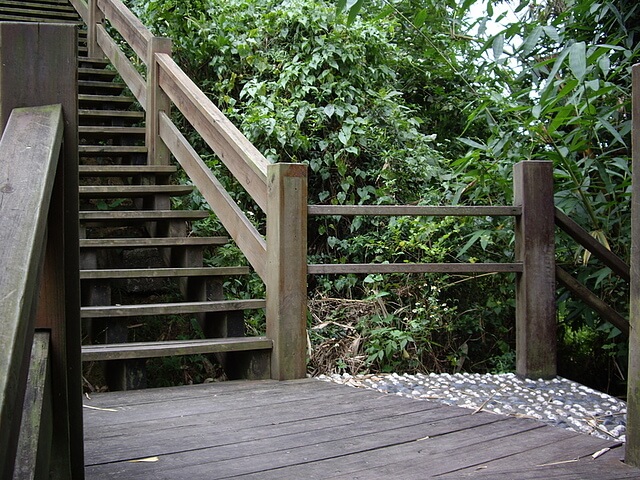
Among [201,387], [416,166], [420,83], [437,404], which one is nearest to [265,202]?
[201,387]

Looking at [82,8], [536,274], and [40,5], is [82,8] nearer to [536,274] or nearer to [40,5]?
[40,5]

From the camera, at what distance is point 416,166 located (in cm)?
524

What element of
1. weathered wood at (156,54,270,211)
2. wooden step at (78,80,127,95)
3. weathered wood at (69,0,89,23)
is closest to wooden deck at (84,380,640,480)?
weathered wood at (156,54,270,211)

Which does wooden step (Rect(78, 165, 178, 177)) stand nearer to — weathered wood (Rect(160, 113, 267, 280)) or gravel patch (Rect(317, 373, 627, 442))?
weathered wood (Rect(160, 113, 267, 280))

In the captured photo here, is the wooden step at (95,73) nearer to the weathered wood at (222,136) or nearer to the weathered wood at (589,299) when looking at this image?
the weathered wood at (222,136)

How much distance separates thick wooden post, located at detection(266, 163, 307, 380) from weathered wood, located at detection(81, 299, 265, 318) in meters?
0.24

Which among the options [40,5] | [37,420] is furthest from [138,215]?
[40,5]

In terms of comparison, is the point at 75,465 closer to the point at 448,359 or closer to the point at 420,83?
the point at 448,359

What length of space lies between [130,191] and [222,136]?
107 centimetres

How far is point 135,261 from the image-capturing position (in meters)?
4.59

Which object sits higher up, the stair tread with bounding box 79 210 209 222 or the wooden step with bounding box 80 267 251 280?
the stair tread with bounding box 79 210 209 222

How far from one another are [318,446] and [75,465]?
0.90 m

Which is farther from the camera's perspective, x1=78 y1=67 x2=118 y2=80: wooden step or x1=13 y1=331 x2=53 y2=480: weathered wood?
x1=78 y1=67 x2=118 y2=80: wooden step

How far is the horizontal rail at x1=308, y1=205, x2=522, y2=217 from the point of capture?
11.5ft
